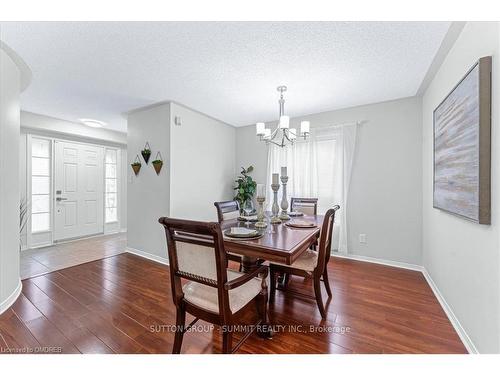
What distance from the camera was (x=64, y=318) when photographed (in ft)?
6.04

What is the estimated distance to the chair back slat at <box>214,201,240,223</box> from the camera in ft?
8.22

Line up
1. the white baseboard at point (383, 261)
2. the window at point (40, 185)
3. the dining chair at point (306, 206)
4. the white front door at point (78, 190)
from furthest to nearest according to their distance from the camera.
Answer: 1. the white front door at point (78, 190)
2. the window at point (40, 185)
3. the dining chair at point (306, 206)
4. the white baseboard at point (383, 261)

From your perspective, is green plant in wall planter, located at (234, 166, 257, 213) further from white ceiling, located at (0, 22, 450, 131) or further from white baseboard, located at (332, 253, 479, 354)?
white baseboard, located at (332, 253, 479, 354)

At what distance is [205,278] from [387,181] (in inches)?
116

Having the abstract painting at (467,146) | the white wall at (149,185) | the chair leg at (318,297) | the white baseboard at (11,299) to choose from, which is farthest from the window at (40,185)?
the abstract painting at (467,146)

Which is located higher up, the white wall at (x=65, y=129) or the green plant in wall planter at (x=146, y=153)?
the white wall at (x=65, y=129)

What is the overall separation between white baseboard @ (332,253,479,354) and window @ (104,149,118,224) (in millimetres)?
4882

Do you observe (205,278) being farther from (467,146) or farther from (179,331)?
(467,146)

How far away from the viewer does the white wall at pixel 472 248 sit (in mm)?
1228

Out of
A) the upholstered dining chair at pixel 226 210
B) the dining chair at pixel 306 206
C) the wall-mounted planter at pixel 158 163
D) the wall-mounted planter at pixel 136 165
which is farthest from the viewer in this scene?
the wall-mounted planter at pixel 136 165

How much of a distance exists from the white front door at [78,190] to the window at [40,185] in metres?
0.13

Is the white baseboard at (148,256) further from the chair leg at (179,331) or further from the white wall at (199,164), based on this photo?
the chair leg at (179,331)

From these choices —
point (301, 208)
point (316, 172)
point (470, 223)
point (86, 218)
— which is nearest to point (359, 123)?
point (316, 172)

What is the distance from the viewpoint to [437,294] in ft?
7.22
